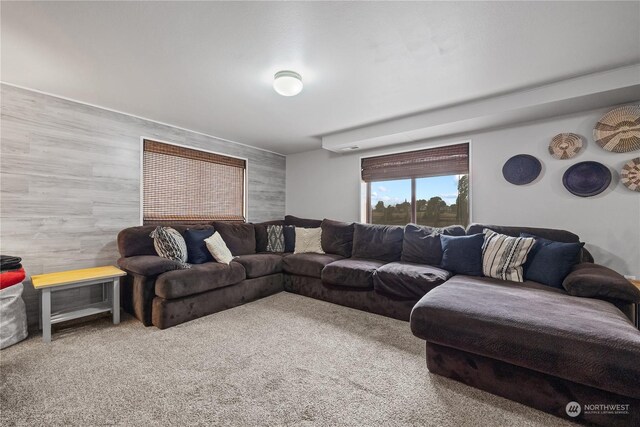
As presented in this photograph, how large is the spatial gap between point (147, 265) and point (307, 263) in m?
1.82

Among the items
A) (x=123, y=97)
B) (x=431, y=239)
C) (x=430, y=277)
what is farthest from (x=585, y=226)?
(x=123, y=97)

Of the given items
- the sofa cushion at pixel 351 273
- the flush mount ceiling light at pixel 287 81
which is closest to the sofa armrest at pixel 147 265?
the sofa cushion at pixel 351 273

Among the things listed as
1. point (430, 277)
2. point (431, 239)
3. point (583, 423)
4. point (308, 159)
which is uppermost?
point (308, 159)

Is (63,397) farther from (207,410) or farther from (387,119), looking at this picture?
(387,119)

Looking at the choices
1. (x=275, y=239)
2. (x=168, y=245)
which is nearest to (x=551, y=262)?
(x=275, y=239)

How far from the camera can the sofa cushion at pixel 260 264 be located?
130 inches

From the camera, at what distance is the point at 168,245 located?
2.92 meters

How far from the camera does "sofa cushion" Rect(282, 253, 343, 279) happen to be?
344 centimetres

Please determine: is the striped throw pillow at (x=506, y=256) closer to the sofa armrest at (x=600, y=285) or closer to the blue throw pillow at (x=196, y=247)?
the sofa armrest at (x=600, y=285)

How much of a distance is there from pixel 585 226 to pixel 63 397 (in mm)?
4578

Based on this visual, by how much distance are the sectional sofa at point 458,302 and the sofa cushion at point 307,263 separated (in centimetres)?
1

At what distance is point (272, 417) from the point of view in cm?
140

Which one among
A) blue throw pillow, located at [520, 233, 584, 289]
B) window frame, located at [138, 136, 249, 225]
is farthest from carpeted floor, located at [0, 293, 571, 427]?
window frame, located at [138, 136, 249, 225]

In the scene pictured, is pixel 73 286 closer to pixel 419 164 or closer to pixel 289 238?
pixel 289 238
